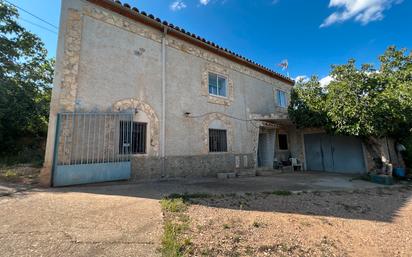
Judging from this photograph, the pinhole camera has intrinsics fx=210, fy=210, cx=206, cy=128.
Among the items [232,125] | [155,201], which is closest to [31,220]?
[155,201]

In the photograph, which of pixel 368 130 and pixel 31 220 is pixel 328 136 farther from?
pixel 31 220

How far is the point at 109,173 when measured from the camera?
7.29 metres

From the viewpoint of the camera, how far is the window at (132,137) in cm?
784

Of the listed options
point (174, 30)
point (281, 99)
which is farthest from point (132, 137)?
point (281, 99)

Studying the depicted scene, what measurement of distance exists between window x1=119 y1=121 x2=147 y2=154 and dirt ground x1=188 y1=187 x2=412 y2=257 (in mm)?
3824

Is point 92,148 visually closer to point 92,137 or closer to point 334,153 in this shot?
point 92,137

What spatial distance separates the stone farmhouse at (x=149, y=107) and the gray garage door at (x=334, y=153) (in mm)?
61

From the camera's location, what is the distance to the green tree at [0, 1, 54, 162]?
12.1m

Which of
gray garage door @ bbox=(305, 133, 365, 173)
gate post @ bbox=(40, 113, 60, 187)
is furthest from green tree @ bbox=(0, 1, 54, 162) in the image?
gray garage door @ bbox=(305, 133, 365, 173)

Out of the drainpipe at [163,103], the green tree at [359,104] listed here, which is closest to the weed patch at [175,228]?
the drainpipe at [163,103]

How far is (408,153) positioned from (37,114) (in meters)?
23.9

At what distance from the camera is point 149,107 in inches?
346

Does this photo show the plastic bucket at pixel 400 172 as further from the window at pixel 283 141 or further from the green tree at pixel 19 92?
the green tree at pixel 19 92

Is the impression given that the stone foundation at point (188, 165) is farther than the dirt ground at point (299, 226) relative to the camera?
Yes
